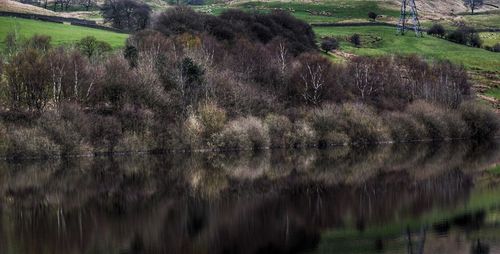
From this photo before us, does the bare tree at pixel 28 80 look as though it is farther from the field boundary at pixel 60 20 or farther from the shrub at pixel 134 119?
the field boundary at pixel 60 20

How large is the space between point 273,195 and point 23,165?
90.3ft

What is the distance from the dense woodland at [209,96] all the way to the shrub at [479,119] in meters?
0.14

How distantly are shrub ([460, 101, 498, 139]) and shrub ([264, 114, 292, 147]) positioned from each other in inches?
1050

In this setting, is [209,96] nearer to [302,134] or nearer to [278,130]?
[278,130]

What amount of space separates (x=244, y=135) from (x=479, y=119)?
35.1 metres

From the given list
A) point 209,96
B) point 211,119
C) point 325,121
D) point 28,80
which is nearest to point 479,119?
point 325,121

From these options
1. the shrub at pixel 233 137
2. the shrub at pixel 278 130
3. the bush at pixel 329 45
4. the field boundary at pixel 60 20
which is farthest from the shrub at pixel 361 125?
the field boundary at pixel 60 20

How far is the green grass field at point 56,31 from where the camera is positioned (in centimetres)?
10681

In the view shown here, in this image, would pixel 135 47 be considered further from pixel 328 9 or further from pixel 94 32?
pixel 328 9

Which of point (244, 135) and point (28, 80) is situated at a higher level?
point (28, 80)

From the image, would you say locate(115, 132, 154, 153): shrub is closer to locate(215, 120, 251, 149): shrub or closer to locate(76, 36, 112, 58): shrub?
locate(215, 120, 251, 149): shrub

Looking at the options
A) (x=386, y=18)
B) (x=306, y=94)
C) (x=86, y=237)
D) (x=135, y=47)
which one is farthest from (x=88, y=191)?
(x=386, y=18)

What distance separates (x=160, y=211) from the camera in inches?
1831

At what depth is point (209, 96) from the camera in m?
88.7
